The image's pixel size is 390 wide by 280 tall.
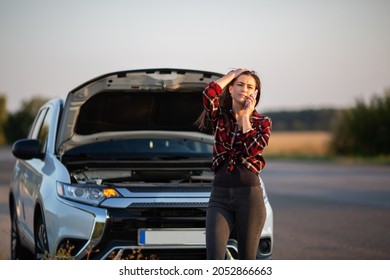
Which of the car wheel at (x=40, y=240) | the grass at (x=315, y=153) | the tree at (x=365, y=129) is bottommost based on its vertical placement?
the grass at (x=315, y=153)

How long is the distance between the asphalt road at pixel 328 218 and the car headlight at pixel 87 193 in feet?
6.50

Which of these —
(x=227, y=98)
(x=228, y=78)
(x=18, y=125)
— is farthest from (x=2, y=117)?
(x=228, y=78)

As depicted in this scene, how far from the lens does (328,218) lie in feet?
43.2

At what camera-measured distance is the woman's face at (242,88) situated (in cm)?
491

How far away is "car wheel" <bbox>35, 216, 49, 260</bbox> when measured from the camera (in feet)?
21.9

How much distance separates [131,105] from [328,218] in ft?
19.3

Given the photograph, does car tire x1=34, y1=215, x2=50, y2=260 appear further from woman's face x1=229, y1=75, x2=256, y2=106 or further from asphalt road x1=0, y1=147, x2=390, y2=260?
woman's face x1=229, y1=75, x2=256, y2=106

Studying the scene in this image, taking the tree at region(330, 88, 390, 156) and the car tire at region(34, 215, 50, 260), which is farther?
the tree at region(330, 88, 390, 156)

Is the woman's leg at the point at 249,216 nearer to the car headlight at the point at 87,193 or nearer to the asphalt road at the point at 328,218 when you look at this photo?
the car headlight at the point at 87,193

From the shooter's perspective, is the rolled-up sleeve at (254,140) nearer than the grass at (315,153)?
Yes

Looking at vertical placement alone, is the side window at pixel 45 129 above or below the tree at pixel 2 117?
above

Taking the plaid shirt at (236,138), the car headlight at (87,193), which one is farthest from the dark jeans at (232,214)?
the car headlight at (87,193)

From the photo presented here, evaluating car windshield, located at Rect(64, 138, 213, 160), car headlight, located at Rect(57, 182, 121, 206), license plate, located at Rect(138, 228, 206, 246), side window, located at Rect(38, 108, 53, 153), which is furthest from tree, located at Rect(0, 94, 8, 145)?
license plate, located at Rect(138, 228, 206, 246)
